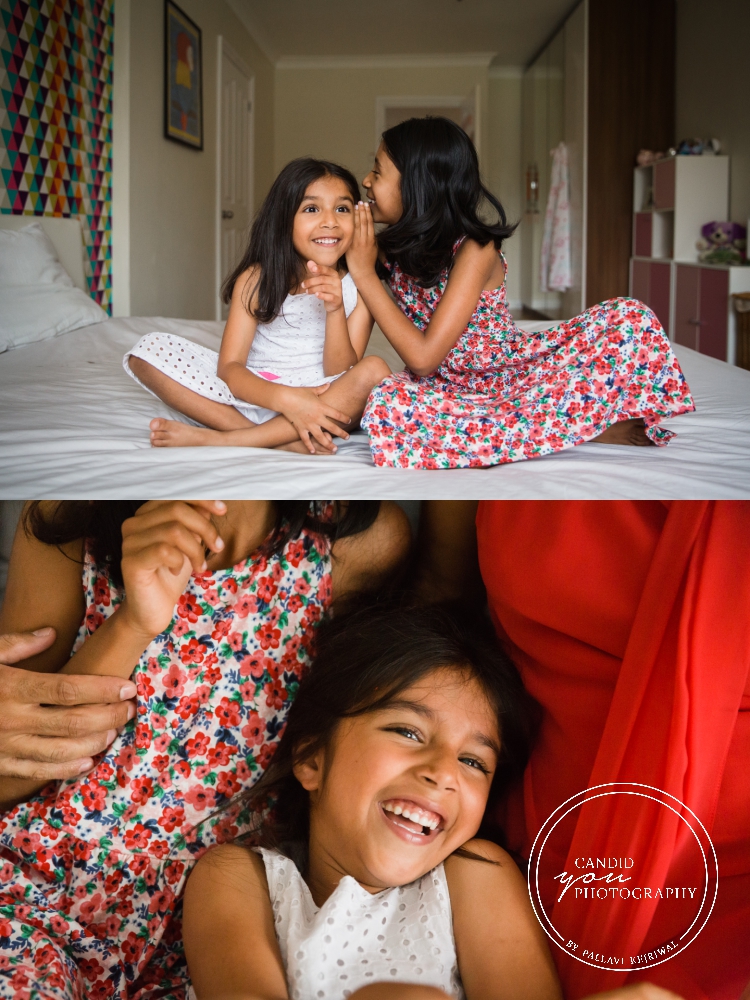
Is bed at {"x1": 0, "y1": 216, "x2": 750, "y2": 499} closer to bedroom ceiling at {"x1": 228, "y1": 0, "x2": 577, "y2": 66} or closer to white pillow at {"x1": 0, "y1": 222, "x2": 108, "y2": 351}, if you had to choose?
white pillow at {"x1": 0, "y1": 222, "x2": 108, "y2": 351}

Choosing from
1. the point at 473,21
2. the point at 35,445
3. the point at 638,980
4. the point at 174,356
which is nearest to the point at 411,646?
the point at 638,980

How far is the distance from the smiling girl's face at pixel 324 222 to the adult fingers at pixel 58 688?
37 cm

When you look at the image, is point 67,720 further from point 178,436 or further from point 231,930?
point 178,436

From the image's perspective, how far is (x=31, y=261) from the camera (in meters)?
→ 0.84

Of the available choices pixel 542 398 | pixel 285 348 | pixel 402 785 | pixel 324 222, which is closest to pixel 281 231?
pixel 324 222

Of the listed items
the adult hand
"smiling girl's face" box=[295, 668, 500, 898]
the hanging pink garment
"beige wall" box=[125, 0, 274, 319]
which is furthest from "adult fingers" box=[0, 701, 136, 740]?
the hanging pink garment

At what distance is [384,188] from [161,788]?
1.48 feet

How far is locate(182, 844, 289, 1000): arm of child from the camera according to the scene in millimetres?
268

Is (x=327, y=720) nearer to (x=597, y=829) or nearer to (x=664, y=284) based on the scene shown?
(x=597, y=829)

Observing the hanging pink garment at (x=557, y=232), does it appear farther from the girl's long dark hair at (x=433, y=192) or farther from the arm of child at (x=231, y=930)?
the arm of child at (x=231, y=930)

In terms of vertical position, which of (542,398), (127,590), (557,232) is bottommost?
(127,590)

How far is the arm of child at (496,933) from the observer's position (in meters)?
0.27

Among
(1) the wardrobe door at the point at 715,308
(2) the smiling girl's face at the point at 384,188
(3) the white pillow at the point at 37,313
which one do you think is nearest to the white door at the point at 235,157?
(2) the smiling girl's face at the point at 384,188

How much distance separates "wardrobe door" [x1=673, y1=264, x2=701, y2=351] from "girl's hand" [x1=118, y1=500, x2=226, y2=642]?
3.84ft
